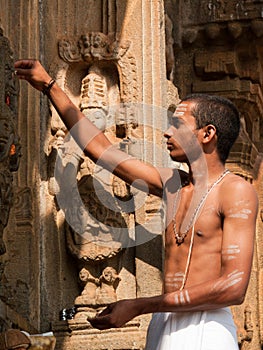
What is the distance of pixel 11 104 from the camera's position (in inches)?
223

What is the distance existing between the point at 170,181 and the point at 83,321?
223 cm

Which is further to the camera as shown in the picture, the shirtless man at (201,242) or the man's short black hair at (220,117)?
the man's short black hair at (220,117)

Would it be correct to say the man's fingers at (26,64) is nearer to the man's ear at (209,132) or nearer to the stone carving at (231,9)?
the man's ear at (209,132)

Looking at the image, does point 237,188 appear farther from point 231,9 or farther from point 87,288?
point 231,9

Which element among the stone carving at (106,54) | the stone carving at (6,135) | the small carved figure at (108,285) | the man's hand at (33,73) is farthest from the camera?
the stone carving at (106,54)

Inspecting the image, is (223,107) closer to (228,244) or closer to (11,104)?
(228,244)

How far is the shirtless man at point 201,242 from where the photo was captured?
4938mm

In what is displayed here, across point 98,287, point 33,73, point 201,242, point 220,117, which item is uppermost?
point 33,73

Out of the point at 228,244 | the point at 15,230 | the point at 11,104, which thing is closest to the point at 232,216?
the point at 228,244

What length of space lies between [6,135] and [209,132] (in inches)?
36.0

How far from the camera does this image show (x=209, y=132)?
5254 mm

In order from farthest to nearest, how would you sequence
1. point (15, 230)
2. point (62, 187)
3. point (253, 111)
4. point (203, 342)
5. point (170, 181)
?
point (253, 111) → point (62, 187) → point (15, 230) → point (170, 181) → point (203, 342)

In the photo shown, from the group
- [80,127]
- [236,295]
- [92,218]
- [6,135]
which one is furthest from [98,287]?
[236,295]

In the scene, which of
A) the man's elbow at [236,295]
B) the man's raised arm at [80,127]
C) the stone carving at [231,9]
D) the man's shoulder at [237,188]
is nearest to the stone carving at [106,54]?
the man's raised arm at [80,127]
